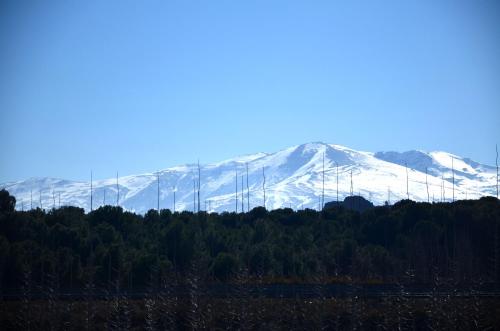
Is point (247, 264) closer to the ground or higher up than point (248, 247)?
closer to the ground

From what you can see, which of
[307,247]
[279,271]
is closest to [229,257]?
[279,271]

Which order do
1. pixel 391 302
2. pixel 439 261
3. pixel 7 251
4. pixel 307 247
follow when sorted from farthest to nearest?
pixel 307 247 < pixel 439 261 < pixel 7 251 < pixel 391 302

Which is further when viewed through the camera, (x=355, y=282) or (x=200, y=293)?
(x=355, y=282)

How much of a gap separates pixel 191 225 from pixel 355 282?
3155cm

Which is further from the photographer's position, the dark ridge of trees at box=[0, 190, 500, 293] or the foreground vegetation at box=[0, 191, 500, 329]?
the dark ridge of trees at box=[0, 190, 500, 293]

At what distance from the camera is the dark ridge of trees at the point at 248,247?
7956 cm

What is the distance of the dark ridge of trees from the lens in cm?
7956

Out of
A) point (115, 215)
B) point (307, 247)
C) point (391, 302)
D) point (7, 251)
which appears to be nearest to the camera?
point (391, 302)

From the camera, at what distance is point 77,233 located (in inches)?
3553

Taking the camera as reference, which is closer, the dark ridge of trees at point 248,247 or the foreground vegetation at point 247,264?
the foreground vegetation at point 247,264

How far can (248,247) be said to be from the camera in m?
92.1

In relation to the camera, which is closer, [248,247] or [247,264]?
[247,264]

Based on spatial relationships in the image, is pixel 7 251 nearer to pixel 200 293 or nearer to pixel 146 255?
pixel 146 255

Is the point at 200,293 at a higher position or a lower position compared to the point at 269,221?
lower
